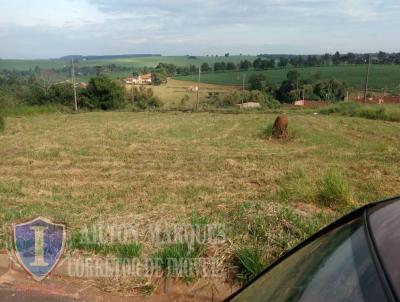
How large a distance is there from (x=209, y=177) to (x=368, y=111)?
52.4 feet

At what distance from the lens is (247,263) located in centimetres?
297

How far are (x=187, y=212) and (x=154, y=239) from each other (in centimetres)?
118

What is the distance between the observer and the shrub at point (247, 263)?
9.66 ft

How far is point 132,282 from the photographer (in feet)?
10.1

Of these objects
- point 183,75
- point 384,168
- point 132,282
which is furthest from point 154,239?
point 183,75

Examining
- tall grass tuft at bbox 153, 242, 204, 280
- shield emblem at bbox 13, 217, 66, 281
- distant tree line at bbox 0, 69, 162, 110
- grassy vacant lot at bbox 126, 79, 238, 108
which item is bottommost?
grassy vacant lot at bbox 126, 79, 238, 108

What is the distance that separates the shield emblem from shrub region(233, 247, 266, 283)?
1.37 meters

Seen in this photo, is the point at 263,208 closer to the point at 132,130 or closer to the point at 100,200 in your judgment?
the point at 100,200

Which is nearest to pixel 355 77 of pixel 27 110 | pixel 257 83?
pixel 257 83

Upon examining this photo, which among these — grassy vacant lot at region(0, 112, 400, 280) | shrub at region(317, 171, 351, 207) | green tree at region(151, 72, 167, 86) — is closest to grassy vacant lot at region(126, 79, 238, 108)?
green tree at region(151, 72, 167, 86)

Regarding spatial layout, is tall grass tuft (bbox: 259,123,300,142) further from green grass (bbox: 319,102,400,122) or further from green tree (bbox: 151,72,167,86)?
green tree (bbox: 151,72,167,86)

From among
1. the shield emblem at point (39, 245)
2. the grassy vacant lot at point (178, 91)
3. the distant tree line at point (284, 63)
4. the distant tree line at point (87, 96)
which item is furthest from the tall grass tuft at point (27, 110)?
the distant tree line at point (284, 63)

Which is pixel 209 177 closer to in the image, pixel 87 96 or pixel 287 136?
pixel 287 136

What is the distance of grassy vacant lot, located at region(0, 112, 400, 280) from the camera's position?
3.66 meters
